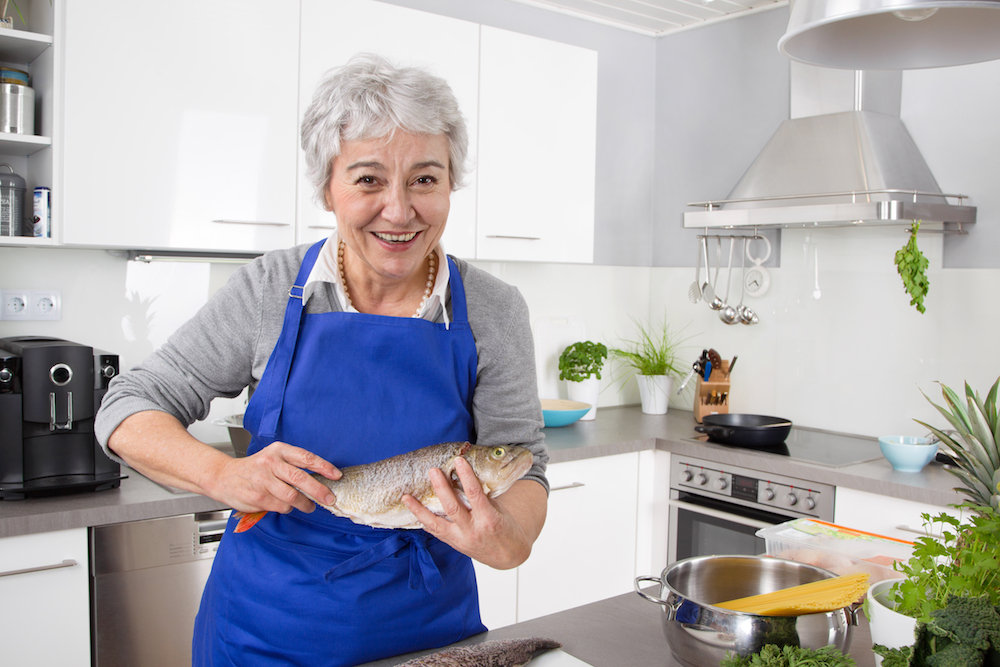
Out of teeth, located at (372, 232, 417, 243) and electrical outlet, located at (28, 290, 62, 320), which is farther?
electrical outlet, located at (28, 290, 62, 320)

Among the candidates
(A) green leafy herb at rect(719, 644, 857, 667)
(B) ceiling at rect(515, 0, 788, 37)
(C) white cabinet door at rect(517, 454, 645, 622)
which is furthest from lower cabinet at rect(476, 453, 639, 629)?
(B) ceiling at rect(515, 0, 788, 37)

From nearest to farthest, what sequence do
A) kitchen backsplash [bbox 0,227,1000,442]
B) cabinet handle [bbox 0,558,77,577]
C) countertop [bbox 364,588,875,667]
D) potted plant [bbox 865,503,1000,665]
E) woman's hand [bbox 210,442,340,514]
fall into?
1. potted plant [bbox 865,503,1000,665]
2. woman's hand [bbox 210,442,340,514]
3. countertop [bbox 364,588,875,667]
4. cabinet handle [bbox 0,558,77,577]
5. kitchen backsplash [bbox 0,227,1000,442]

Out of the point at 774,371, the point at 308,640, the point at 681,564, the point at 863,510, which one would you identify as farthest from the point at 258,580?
the point at 774,371

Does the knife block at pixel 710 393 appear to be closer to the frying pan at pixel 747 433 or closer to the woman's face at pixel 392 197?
the frying pan at pixel 747 433

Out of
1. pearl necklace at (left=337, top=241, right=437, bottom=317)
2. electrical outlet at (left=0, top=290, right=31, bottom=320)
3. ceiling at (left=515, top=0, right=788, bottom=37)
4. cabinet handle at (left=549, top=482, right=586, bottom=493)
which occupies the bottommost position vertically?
cabinet handle at (left=549, top=482, right=586, bottom=493)

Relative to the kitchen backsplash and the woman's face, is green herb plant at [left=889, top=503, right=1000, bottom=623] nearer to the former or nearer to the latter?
the woman's face

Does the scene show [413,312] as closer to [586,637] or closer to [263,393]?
[263,393]

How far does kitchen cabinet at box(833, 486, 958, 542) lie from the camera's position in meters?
2.22

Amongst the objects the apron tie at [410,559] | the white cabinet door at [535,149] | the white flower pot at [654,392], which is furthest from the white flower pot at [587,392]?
the apron tie at [410,559]

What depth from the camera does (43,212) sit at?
2076mm

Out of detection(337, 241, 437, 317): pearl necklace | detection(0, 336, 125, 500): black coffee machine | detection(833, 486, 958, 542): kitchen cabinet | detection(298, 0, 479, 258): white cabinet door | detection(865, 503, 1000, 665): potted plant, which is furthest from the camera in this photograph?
detection(298, 0, 479, 258): white cabinet door

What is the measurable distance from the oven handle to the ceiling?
1.98 meters

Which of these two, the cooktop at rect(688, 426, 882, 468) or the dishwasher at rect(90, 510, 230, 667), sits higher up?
the cooktop at rect(688, 426, 882, 468)

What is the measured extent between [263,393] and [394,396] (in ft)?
0.68
